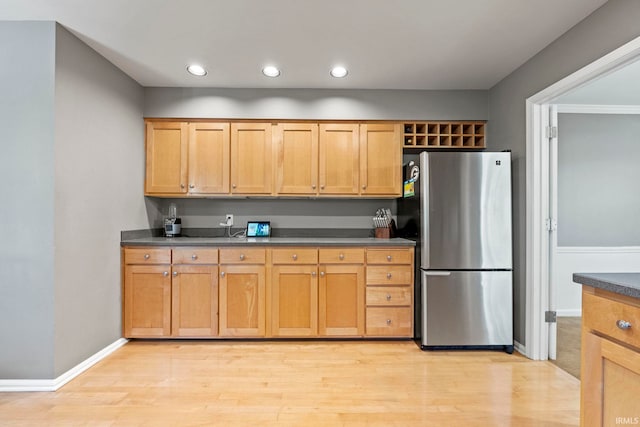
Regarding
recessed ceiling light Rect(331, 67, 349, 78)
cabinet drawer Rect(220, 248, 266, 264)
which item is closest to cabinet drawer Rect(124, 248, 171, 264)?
cabinet drawer Rect(220, 248, 266, 264)

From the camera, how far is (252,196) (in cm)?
343

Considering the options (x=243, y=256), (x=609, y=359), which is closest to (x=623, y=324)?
(x=609, y=359)

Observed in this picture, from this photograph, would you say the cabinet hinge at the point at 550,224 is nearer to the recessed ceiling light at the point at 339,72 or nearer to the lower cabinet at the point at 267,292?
the lower cabinet at the point at 267,292

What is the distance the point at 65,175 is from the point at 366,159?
8.06 ft

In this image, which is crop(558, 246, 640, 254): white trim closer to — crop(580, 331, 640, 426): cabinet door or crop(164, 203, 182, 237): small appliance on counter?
crop(580, 331, 640, 426): cabinet door

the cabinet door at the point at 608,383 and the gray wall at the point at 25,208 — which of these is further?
the gray wall at the point at 25,208

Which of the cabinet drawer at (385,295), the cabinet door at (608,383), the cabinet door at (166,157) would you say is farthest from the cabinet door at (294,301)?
the cabinet door at (608,383)

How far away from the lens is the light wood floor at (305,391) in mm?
1923

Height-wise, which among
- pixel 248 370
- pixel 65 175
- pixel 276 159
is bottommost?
pixel 248 370

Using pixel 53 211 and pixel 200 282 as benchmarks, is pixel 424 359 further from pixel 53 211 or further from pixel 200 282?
pixel 53 211

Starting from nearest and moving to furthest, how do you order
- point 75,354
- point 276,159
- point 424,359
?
point 75,354, point 424,359, point 276,159

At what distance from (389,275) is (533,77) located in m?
1.97

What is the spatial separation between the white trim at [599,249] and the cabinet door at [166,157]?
422 cm

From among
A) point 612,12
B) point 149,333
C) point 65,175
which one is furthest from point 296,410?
point 612,12
